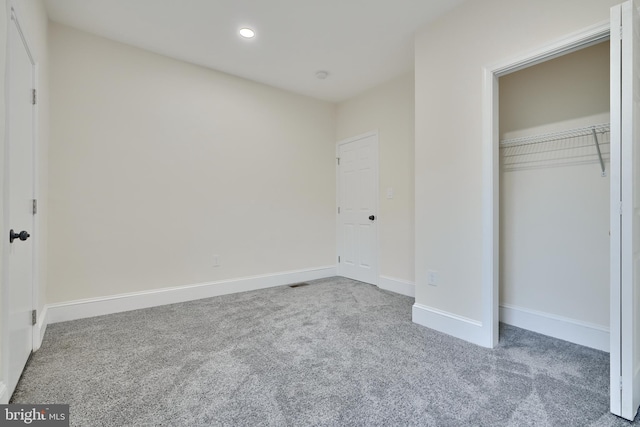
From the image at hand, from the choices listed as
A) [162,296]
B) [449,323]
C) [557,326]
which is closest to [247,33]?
[162,296]

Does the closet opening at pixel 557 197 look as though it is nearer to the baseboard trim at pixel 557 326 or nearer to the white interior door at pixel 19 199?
the baseboard trim at pixel 557 326

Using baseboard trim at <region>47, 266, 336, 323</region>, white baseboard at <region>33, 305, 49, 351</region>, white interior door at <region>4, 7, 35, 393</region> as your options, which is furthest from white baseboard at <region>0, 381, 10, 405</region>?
baseboard trim at <region>47, 266, 336, 323</region>

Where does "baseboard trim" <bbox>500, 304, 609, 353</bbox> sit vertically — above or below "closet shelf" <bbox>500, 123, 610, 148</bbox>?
below

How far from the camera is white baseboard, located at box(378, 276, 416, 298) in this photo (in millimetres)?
3481

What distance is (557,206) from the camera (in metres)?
2.38

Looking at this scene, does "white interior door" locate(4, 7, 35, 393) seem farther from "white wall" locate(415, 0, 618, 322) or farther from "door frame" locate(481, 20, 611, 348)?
"door frame" locate(481, 20, 611, 348)

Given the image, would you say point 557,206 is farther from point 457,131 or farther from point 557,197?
point 457,131

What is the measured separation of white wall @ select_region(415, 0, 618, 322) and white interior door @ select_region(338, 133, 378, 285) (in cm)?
133

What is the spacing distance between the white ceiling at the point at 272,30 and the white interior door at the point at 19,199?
37.4 inches

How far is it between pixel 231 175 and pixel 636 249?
3.58 meters

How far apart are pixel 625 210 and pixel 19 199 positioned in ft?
11.0

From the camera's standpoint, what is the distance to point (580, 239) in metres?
2.27

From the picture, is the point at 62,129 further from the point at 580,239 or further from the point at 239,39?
the point at 580,239

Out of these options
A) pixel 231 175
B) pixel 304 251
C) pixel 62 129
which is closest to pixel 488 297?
pixel 304 251
